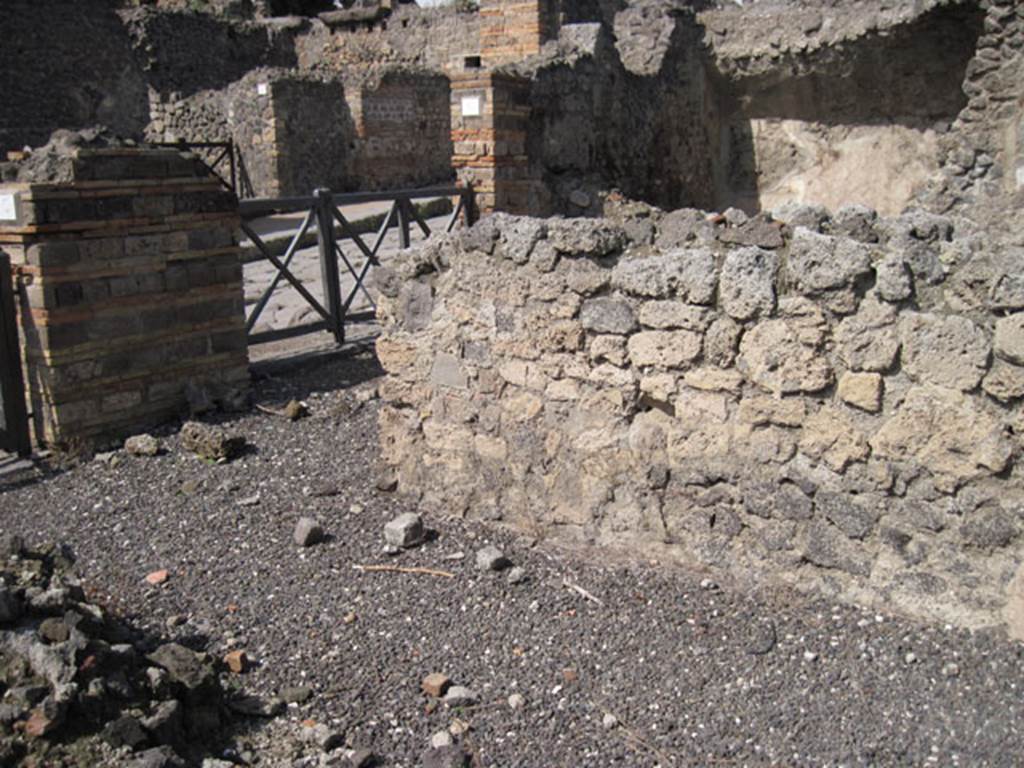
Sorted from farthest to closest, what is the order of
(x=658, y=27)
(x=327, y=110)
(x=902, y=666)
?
(x=327, y=110), (x=658, y=27), (x=902, y=666)

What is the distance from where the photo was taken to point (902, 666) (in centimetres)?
312

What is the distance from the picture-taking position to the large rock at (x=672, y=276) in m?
3.58

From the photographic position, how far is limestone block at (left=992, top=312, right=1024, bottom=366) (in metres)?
2.99

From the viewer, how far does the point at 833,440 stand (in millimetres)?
3410

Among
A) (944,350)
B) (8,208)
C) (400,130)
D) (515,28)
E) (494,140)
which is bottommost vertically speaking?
(944,350)

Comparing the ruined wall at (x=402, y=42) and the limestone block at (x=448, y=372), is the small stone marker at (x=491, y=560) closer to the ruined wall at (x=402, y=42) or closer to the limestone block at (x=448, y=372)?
the limestone block at (x=448, y=372)

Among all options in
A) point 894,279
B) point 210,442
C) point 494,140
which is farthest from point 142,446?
point 894,279

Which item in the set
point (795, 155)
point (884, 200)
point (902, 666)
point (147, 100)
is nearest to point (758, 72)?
point (795, 155)

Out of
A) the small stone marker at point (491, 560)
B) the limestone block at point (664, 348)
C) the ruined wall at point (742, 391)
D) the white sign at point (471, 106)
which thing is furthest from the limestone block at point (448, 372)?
the white sign at point (471, 106)

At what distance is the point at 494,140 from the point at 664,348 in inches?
179

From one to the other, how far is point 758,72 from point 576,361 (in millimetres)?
7283

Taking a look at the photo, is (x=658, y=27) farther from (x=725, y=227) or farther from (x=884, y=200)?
(x=725, y=227)

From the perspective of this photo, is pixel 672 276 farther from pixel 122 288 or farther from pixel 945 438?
pixel 122 288

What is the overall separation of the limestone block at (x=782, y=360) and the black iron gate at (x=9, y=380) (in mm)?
4108
